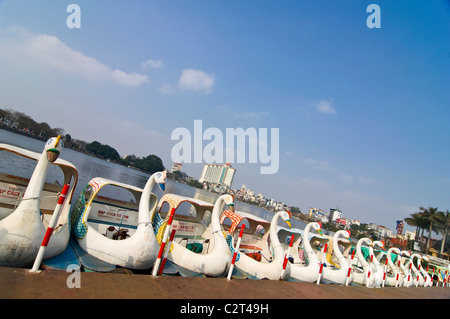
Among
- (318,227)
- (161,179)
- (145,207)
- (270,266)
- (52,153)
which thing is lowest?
(270,266)

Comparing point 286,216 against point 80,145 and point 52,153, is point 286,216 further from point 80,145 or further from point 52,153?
point 80,145

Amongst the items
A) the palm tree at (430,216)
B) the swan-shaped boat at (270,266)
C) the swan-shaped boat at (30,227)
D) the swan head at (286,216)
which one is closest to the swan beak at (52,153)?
the swan-shaped boat at (30,227)

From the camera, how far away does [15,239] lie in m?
4.71

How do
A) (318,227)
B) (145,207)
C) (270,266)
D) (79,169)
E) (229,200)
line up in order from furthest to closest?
(79,169) < (318,227) < (229,200) < (270,266) < (145,207)

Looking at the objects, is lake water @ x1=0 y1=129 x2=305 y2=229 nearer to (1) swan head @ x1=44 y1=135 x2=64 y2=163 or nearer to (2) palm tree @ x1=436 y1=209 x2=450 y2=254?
(1) swan head @ x1=44 y1=135 x2=64 y2=163

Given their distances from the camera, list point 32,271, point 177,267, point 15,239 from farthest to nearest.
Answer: point 177,267, point 15,239, point 32,271

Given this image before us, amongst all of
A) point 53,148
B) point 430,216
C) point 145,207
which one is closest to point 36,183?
point 53,148

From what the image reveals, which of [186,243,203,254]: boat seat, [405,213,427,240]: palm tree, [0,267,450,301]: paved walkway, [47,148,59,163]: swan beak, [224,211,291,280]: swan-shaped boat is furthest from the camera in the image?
[405,213,427,240]: palm tree

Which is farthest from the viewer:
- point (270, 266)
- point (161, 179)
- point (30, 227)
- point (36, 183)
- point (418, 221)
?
point (418, 221)

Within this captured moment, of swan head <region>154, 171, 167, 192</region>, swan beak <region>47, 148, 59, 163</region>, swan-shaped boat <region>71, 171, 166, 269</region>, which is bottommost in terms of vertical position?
swan-shaped boat <region>71, 171, 166, 269</region>

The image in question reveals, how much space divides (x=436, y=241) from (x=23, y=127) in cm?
14925

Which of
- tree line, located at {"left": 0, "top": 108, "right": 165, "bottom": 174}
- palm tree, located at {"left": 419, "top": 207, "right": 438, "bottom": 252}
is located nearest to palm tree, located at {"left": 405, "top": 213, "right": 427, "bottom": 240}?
palm tree, located at {"left": 419, "top": 207, "right": 438, "bottom": 252}
